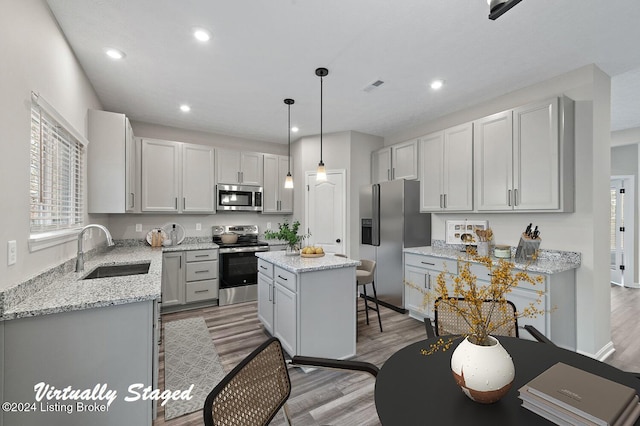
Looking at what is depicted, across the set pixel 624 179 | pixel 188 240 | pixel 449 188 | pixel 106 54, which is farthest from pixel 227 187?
pixel 624 179

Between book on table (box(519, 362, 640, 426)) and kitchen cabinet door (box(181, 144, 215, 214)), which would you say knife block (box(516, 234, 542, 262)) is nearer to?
book on table (box(519, 362, 640, 426))

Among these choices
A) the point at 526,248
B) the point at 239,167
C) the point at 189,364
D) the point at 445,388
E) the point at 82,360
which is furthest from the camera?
the point at 239,167

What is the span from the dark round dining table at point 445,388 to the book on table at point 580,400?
0.14 feet

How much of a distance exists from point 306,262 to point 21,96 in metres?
2.22

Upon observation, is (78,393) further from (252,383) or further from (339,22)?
(339,22)

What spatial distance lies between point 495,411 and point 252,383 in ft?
2.68

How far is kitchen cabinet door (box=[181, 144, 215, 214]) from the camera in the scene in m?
4.40

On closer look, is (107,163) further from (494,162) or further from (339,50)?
(494,162)

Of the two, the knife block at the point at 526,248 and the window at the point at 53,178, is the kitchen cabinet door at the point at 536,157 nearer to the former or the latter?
the knife block at the point at 526,248

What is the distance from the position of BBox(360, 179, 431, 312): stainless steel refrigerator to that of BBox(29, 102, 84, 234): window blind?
11.7 feet

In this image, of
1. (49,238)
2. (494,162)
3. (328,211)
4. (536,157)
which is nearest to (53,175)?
(49,238)

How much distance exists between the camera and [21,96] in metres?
1.65

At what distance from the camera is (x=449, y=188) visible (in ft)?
12.0

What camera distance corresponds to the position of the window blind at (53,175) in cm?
188
